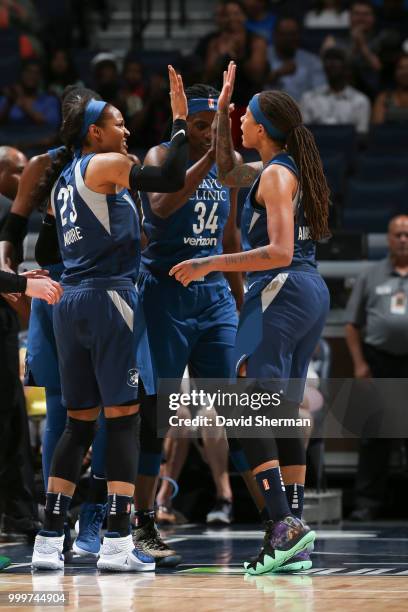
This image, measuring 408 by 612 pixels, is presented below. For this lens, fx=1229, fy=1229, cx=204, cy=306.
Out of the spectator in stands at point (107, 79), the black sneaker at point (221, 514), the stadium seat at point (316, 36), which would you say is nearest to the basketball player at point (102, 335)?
the black sneaker at point (221, 514)

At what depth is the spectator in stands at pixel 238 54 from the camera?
10.8 m

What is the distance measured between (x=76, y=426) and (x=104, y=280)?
0.60 metres

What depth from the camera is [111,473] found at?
482 cm

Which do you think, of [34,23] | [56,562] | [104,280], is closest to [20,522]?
[56,562]

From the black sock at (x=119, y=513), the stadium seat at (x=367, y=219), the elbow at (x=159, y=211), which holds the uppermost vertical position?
the elbow at (x=159, y=211)

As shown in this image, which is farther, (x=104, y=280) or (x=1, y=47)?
(x=1, y=47)

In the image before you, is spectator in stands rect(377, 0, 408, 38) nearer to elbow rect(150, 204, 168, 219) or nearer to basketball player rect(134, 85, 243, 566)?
basketball player rect(134, 85, 243, 566)

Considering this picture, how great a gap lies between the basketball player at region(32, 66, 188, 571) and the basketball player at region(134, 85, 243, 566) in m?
0.25

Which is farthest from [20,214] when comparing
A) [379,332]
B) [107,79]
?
[107,79]

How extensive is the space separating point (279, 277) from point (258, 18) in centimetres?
831

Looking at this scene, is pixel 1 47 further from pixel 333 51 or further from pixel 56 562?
pixel 56 562

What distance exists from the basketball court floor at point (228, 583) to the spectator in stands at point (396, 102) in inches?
231

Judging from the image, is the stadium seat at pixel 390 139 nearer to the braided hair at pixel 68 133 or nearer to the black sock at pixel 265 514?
the braided hair at pixel 68 133

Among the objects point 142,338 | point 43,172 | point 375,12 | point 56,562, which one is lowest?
point 56,562
